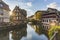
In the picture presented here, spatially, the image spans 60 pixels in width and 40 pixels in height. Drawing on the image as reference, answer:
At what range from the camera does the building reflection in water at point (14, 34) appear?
215 centimetres

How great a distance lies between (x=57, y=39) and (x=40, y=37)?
244 millimetres

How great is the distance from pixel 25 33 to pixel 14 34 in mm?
160

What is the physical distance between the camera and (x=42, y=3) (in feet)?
7.22

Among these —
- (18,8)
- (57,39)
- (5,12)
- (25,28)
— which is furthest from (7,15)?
(57,39)

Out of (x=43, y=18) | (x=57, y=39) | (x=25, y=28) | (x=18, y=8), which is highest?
(x=18, y=8)

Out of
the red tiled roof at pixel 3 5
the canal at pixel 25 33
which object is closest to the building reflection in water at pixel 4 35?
the canal at pixel 25 33

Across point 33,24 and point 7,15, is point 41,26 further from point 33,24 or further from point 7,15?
point 7,15

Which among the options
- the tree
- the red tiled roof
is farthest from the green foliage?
the red tiled roof

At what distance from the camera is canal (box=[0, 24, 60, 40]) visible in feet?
7.04

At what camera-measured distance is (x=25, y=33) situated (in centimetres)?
216

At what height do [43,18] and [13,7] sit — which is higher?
[13,7]

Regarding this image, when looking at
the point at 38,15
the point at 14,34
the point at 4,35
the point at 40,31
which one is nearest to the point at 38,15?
the point at 38,15

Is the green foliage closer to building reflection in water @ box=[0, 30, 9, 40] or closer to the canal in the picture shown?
the canal

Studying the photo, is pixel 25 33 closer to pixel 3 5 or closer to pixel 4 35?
pixel 4 35
